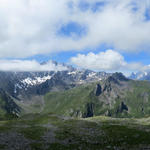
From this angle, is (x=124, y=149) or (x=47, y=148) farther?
(x=47, y=148)

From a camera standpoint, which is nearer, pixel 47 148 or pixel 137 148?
pixel 137 148

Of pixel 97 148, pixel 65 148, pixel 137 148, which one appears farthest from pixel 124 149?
pixel 65 148

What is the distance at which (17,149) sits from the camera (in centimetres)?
4150

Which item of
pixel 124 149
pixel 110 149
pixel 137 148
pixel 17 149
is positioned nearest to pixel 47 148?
pixel 17 149

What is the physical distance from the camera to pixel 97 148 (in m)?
42.6

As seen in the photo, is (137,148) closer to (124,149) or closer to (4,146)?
(124,149)

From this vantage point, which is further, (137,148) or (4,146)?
(4,146)

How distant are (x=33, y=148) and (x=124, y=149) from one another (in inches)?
765

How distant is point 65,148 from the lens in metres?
43.4

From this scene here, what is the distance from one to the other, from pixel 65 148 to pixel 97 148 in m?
7.05

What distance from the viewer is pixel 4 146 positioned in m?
44.0

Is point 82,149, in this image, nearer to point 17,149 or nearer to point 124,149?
point 124,149

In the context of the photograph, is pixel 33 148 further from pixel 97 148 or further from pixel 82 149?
pixel 97 148

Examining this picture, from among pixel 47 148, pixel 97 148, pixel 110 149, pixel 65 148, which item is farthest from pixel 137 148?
pixel 47 148
